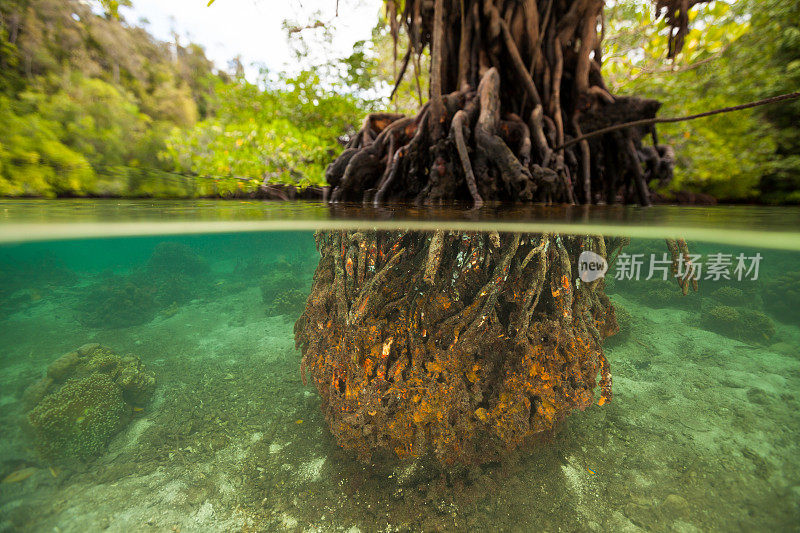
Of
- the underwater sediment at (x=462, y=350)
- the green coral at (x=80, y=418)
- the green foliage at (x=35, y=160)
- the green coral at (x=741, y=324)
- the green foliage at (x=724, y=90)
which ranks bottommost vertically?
the green coral at (x=80, y=418)

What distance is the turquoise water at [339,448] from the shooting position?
282cm

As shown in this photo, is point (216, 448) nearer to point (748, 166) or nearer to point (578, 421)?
point (578, 421)

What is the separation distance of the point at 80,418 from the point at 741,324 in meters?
12.7

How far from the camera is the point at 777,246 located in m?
3.44

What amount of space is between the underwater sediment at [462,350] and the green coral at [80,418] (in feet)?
10.8

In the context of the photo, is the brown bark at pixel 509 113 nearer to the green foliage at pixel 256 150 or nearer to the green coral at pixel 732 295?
the green foliage at pixel 256 150

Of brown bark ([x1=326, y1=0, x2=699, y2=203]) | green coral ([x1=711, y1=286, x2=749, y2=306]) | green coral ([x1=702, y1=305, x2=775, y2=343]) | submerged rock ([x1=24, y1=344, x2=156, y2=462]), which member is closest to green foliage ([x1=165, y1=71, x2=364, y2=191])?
brown bark ([x1=326, y1=0, x2=699, y2=203])

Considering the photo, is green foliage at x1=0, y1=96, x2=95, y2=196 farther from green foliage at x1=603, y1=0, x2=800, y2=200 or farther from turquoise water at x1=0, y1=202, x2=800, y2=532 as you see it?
green foliage at x1=603, y1=0, x2=800, y2=200

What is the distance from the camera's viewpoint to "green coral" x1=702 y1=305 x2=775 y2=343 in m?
6.99

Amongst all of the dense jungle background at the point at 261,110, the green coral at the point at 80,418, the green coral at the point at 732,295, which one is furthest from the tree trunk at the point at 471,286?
the green coral at the point at 732,295

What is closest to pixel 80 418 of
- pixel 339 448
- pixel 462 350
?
pixel 339 448

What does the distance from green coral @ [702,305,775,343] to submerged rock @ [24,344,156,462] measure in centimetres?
1181

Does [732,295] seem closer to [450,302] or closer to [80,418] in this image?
[450,302]

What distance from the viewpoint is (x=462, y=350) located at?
3115mm
